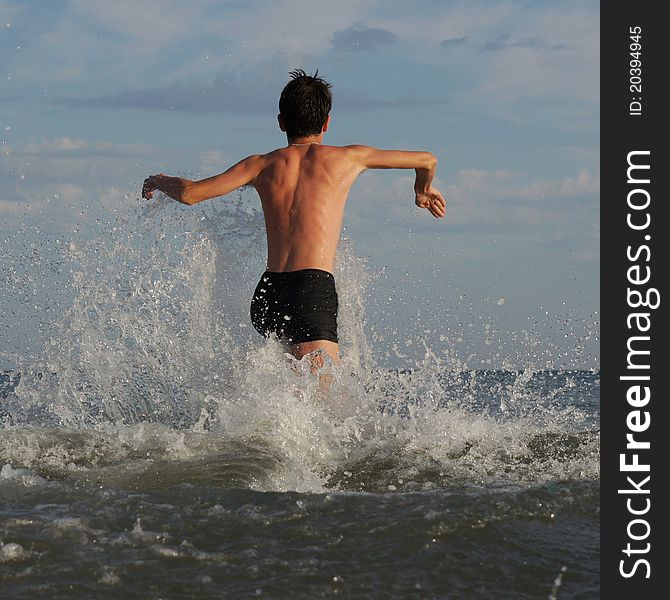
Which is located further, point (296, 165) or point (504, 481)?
point (296, 165)

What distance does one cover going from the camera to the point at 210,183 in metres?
5.47

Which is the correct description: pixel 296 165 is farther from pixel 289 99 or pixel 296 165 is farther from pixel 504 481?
pixel 504 481

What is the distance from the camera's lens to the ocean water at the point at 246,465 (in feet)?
9.89

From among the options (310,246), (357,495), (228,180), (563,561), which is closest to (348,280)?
(310,246)

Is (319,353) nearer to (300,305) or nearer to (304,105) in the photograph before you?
→ (300,305)

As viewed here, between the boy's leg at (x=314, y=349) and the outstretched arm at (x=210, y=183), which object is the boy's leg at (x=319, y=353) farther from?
the outstretched arm at (x=210, y=183)

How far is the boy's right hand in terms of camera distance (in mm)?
6047

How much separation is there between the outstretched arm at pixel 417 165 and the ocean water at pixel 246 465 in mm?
770

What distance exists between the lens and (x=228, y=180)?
552 centimetres

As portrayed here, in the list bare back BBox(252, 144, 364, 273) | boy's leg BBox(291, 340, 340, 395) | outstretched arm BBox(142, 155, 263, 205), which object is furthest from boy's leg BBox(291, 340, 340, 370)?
outstretched arm BBox(142, 155, 263, 205)

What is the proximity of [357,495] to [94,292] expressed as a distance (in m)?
3.60

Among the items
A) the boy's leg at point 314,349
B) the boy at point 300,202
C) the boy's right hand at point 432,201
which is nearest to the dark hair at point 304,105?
the boy at point 300,202

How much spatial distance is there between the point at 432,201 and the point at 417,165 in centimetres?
32

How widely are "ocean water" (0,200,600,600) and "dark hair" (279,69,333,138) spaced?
3.65 feet
